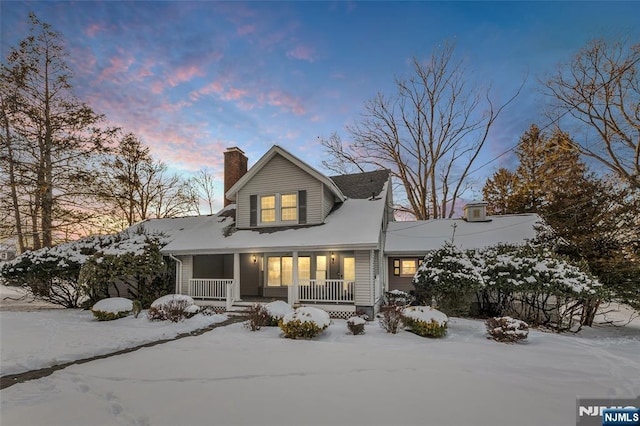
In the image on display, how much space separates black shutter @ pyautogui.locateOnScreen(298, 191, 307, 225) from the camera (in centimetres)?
1403

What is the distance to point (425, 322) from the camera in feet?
28.7

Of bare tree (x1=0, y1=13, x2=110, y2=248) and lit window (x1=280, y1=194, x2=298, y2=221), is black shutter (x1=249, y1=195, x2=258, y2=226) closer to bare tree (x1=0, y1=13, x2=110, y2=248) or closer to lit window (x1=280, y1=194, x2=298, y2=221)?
lit window (x1=280, y1=194, x2=298, y2=221)

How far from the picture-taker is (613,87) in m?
16.2

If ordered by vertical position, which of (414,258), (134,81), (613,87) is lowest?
(414,258)

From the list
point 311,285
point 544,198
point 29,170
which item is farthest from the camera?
point 544,198

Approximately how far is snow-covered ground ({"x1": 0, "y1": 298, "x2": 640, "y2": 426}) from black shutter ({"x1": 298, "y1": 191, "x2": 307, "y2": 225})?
243 inches

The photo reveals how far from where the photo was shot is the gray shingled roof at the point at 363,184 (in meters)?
16.2

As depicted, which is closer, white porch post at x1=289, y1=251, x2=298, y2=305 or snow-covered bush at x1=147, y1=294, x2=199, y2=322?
snow-covered bush at x1=147, y1=294, x2=199, y2=322

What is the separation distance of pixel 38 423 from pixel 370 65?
1700 cm

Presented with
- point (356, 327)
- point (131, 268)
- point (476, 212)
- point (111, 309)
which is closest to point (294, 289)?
point (356, 327)

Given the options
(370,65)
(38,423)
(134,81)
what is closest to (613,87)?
(370,65)

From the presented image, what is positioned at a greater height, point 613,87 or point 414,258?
point 613,87

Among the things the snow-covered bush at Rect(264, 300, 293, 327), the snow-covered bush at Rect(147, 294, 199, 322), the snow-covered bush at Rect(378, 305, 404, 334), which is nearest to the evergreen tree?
the snow-covered bush at Rect(378, 305, 404, 334)

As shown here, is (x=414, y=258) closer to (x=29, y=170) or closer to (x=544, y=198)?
(x=544, y=198)
